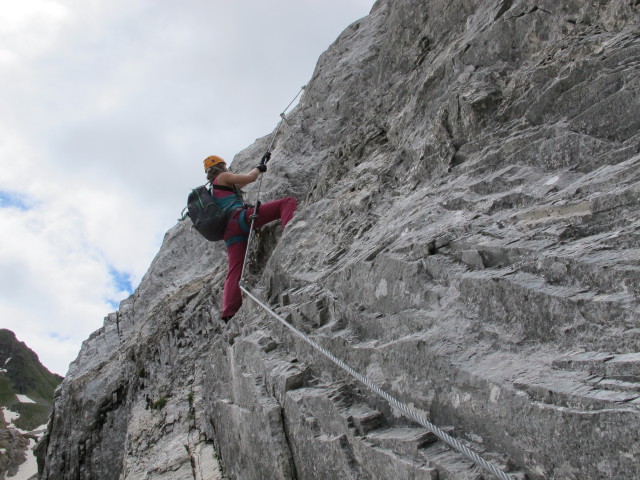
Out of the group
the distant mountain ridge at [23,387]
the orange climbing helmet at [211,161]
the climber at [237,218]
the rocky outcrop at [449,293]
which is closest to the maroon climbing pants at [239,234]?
the climber at [237,218]

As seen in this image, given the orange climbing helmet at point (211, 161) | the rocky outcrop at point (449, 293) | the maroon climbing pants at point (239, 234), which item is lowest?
the rocky outcrop at point (449, 293)

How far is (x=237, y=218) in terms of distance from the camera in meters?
10.6

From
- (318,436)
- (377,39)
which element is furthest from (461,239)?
(377,39)

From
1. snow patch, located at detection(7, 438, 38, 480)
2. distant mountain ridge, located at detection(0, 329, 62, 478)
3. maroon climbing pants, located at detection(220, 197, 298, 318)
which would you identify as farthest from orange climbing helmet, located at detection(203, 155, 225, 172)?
distant mountain ridge, located at detection(0, 329, 62, 478)

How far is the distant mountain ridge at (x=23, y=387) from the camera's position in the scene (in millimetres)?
60459

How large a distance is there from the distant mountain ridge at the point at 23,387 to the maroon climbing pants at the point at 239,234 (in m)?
49.4

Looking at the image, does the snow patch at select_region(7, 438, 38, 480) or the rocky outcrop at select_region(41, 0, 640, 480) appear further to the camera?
the snow patch at select_region(7, 438, 38, 480)

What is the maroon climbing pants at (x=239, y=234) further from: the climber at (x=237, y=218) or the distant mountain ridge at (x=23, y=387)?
the distant mountain ridge at (x=23, y=387)

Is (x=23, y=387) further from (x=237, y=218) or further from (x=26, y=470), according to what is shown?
(x=237, y=218)

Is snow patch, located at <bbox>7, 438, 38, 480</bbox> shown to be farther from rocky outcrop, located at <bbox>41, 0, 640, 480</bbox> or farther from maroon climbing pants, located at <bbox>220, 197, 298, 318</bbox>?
maroon climbing pants, located at <bbox>220, 197, 298, 318</bbox>

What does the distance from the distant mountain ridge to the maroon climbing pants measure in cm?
4942

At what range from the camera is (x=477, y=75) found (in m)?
7.24

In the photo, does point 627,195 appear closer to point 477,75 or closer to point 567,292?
point 567,292

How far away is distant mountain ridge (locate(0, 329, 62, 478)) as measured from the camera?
6046cm
